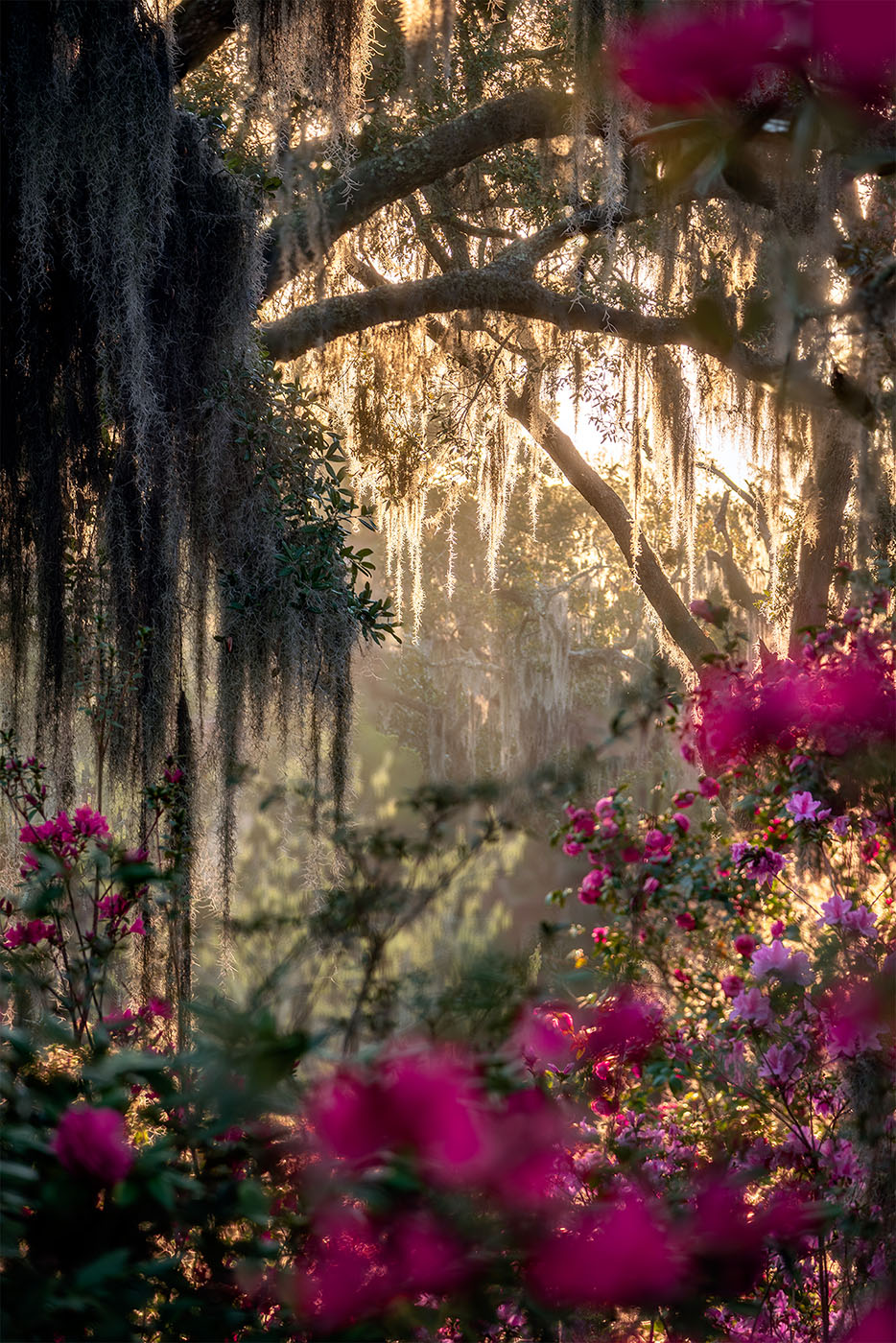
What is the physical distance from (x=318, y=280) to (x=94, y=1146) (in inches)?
131

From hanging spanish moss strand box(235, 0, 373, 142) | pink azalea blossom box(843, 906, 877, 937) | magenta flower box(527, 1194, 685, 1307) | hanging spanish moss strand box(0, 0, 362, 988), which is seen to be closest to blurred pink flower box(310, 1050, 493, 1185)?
magenta flower box(527, 1194, 685, 1307)

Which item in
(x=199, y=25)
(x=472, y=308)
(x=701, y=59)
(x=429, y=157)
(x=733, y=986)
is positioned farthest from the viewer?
(x=472, y=308)

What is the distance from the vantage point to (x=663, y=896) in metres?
2.38

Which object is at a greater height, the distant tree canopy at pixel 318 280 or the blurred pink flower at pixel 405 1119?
the distant tree canopy at pixel 318 280

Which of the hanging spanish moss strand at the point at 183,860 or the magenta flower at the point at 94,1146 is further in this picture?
the hanging spanish moss strand at the point at 183,860

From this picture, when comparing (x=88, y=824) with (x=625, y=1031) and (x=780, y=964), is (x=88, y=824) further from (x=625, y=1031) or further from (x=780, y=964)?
(x=780, y=964)

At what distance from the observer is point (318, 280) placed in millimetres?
3834

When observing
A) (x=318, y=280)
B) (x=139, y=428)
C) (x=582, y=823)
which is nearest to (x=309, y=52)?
(x=318, y=280)

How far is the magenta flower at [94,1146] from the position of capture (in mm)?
1011

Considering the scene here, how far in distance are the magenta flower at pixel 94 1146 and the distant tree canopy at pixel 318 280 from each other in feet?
2.84

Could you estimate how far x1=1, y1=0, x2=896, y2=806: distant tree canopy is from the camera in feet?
4.33

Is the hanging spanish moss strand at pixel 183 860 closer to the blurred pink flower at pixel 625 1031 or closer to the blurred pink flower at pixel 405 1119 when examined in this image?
the blurred pink flower at pixel 625 1031

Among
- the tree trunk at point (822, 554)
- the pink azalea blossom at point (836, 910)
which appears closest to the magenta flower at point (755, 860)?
the pink azalea blossom at point (836, 910)

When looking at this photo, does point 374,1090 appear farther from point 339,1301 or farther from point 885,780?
point 885,780
